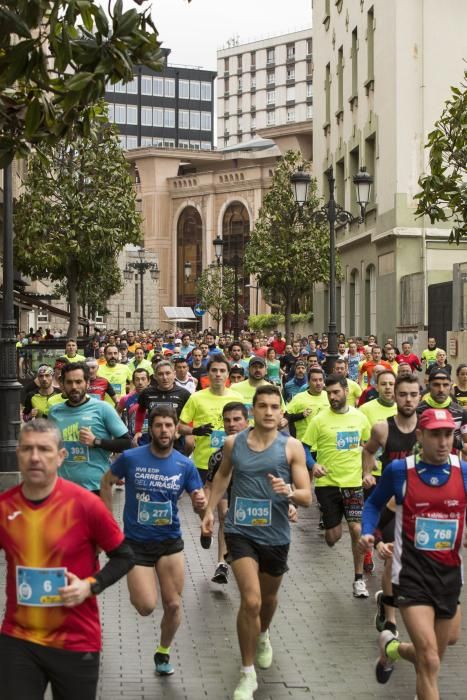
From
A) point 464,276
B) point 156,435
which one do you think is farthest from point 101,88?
point 464,276

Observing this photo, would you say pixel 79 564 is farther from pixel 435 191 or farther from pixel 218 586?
pixel 435 191

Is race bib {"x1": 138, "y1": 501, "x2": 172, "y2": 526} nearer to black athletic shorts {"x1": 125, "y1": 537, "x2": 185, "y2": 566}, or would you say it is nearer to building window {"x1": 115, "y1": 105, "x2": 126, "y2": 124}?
black athletic shorts {"x1": 125, "y1": 537, "x2": 185, "y2": 566}

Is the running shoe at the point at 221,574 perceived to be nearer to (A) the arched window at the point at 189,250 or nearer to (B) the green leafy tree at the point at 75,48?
(B) the green leafy tree at the point at 75,48

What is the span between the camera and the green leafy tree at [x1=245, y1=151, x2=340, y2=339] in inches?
1560

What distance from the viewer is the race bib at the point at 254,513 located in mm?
7484

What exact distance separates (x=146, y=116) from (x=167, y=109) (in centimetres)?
236

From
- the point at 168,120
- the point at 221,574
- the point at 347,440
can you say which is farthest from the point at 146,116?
the point at 221,574

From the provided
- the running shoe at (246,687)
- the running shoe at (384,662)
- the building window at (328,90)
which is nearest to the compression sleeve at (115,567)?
Result: the running shoe at (246,687)

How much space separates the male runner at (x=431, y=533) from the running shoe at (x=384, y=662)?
1.39 ft

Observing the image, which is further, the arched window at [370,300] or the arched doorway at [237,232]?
the arched doorway at [237,232]

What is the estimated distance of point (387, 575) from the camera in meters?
8.24

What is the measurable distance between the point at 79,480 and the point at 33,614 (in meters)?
4.46

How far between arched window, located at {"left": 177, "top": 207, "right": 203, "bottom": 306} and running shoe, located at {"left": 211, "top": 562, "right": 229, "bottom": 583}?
97.1 meters

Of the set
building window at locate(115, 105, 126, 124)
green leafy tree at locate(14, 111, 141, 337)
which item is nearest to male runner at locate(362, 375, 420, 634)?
green leafy tree at locate(14, 111, 141, 337)
